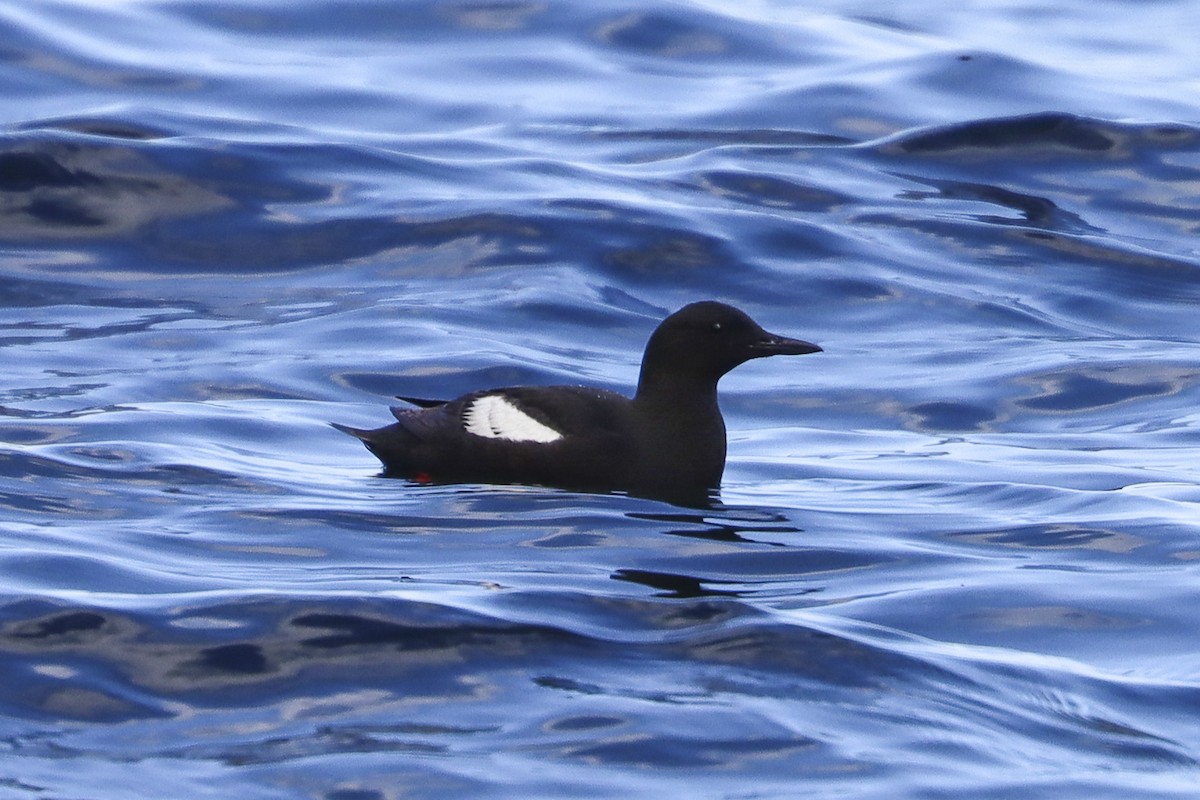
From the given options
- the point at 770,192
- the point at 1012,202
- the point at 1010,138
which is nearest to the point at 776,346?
the point at 770,192

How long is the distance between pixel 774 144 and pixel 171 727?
1220 centimetres

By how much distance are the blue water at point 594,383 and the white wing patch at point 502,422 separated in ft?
0.76

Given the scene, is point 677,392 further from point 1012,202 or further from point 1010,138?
point 1010,138

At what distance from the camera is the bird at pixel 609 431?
8.38m

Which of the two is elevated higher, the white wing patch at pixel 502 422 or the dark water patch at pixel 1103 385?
the white wing patch at pixel 502 422

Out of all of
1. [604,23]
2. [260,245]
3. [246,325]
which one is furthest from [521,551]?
[604,23]

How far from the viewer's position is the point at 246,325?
1251 cm

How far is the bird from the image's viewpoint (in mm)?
8375

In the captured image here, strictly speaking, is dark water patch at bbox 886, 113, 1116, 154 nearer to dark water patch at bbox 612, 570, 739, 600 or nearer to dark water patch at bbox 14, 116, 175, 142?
dark water patch at bbox 14, 116, 175, 142

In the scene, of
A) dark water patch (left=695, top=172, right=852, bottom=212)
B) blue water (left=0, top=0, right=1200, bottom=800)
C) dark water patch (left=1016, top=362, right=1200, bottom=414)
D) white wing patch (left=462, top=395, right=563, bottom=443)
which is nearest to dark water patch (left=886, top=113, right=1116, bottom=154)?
blue water (left=0, top=0, right=1200, bottom=800)

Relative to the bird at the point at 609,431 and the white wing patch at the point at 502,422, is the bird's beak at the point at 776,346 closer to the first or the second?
the bird at the point at 609,431

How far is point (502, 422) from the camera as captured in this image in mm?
8508

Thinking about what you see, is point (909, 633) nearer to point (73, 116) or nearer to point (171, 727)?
point (171, 727)

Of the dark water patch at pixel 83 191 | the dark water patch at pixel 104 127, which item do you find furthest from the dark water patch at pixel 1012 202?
the dark water patch at pixel 104 127
